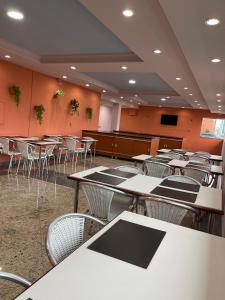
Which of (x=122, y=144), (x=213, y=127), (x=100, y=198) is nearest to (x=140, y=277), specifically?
(x=100, y=198)

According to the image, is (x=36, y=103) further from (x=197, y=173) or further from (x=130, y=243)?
(x=130, y=243)

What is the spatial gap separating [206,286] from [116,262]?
0.40 metres

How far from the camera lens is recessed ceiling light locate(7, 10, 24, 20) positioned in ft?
10.8

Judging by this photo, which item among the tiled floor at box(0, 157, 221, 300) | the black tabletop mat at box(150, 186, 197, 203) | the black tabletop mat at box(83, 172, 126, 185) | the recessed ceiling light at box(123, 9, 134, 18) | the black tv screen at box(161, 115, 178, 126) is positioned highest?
the recessed ceiling light at box(123, 9, 134, 18)

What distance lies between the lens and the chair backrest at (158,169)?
3.91m

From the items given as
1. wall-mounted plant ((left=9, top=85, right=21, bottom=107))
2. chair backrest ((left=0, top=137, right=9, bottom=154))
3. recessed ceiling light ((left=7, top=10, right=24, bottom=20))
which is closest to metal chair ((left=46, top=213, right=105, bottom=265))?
recessed ceiling light ((left=7, top=10, right=24, bottom=20))

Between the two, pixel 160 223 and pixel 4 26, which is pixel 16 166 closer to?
pixel 4 26

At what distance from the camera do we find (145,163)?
4.16 meters

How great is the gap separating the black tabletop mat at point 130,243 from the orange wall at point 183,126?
11.8m

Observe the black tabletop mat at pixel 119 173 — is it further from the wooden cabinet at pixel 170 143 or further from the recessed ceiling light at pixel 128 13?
the wooden cabinet at pixel 170 143

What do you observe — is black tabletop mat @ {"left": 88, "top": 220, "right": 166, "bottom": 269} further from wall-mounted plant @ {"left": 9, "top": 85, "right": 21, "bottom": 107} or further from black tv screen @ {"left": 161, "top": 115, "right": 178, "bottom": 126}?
black tv screen @ {"left": 161, "top": 115, "right": 178, "bottom": 126}

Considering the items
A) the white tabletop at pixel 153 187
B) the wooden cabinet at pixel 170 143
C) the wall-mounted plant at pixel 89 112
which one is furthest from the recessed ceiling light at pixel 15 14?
the wooden cabinet at pixel 170 143

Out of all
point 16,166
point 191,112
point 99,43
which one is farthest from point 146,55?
point 191,112

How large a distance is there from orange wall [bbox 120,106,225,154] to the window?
0.36 m
